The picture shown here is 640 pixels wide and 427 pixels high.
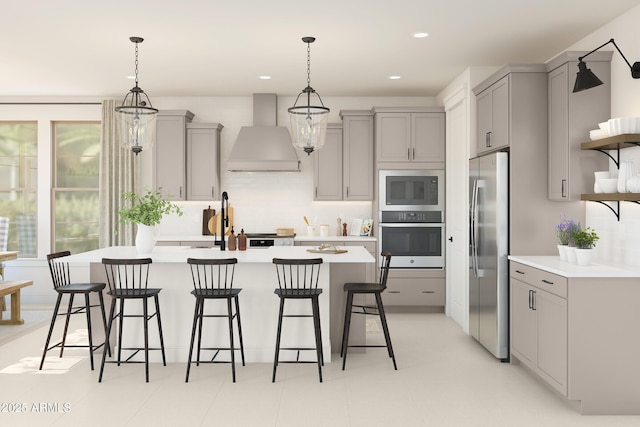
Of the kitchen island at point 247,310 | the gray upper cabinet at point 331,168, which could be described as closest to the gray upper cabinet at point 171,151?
the gray upper cabinet at point 331,168

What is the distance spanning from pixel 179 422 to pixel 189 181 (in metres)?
4.29

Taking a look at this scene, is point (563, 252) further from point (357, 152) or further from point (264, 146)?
point (264, 146)

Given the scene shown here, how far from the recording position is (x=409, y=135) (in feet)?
23.2

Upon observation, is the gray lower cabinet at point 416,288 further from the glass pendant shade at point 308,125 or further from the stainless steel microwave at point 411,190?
the glass pendant shade at point 308,125

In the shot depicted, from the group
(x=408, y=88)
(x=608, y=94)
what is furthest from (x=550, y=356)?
(x=408, y=88)

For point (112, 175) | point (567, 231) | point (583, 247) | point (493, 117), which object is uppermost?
point (493, 117)

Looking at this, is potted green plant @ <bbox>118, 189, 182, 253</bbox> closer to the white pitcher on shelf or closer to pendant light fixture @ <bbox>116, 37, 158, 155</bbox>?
pendant light fixture @ <bbox>116, 37, 158, 155</bbox>


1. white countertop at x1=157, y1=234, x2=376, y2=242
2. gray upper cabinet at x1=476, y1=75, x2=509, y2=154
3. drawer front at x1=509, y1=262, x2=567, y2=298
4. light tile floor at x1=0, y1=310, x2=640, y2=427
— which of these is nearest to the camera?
light tile floor at x1=0, y1=310, x2=640, y2=427

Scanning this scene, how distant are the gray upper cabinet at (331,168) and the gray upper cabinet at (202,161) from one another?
4.25ft

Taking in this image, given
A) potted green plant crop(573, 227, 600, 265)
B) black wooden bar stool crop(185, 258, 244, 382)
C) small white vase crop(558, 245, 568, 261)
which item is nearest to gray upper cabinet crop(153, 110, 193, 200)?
black wooden bar stool crop(185, 258, 244, 382)

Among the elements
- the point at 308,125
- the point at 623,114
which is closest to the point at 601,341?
the point at 623,114

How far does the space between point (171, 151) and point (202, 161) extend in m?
0.40

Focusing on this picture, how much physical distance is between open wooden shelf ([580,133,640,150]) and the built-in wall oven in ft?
9.19

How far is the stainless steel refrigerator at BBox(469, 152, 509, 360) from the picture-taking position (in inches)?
189
